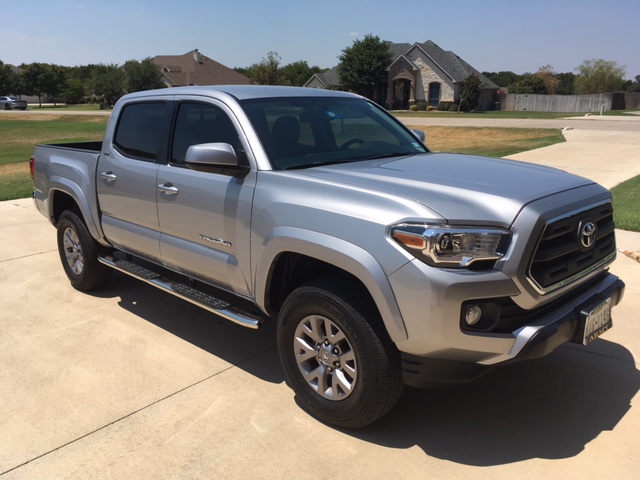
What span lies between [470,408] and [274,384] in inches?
50.7

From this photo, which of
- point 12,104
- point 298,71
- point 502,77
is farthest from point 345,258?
point 502,77

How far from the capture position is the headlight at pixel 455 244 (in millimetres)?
2758

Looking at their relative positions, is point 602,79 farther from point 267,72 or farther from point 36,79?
point 36,79

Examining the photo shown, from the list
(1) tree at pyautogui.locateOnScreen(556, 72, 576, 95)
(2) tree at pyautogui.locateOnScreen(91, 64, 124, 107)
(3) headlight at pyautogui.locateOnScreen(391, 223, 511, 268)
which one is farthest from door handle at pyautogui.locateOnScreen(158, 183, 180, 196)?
(1) tree at pyautogui.locateOnScreen(556, 72, 576, 95)

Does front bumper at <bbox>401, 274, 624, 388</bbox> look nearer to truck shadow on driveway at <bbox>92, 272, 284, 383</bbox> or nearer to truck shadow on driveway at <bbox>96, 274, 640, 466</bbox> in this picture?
truck shadow on driveway at <bbox>96, 274, 640, 466</bbox>

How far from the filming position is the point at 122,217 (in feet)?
16.0

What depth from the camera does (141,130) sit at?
479 cm

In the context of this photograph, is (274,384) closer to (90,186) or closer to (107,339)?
(107,339)

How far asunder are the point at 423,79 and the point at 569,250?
59.9 m

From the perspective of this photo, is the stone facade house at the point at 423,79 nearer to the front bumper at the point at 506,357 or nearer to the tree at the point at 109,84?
the tree at the point at 109,84

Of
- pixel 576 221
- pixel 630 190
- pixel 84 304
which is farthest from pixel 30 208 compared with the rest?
pixel 630 190

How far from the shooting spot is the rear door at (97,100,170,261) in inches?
177

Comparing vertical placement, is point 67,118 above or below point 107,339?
above

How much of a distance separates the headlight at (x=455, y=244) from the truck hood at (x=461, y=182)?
0.21 ft
